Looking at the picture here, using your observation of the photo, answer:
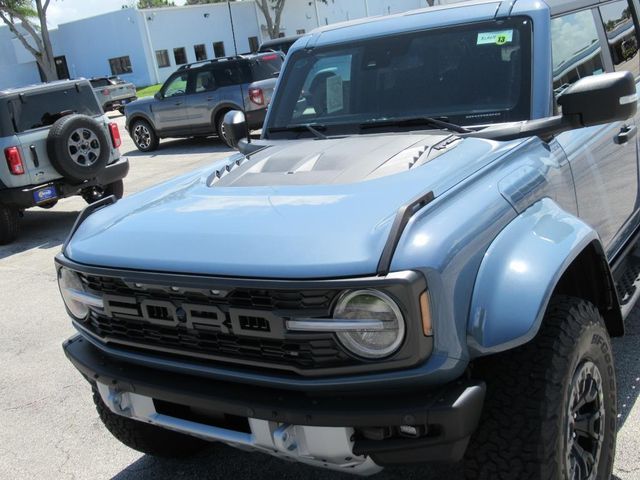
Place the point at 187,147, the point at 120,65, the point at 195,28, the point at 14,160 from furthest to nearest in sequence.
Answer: the point at 195,28, the point at 120,65, the point at 187,147, the point at 14,160

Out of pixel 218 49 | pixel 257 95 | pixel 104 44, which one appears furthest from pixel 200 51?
pixel 257 95

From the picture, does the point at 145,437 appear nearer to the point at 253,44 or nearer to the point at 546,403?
the point at 546,403

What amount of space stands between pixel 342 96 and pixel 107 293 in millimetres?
1848

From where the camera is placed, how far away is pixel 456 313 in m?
2.15

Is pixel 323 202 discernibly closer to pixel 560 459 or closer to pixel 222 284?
pixel 222 284

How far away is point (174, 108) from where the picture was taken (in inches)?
604

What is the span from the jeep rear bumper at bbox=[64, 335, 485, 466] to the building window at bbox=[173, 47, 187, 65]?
146 feet

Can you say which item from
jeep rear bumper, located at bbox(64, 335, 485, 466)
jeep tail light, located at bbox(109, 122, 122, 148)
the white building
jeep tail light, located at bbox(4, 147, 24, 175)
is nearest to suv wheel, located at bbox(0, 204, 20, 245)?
jeep tail light, located at bbox(4, 147, 24, 175)

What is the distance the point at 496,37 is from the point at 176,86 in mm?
12829

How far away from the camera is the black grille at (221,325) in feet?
7.11

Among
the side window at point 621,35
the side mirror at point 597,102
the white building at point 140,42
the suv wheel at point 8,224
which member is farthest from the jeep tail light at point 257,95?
the white building at point 140,42

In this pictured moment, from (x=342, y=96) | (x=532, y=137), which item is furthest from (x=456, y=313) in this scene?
(x=342, y=96)

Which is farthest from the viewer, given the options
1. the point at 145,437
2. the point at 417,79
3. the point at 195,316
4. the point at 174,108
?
the point at 174,108

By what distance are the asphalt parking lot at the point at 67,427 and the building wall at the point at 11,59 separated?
4439 centimetres
